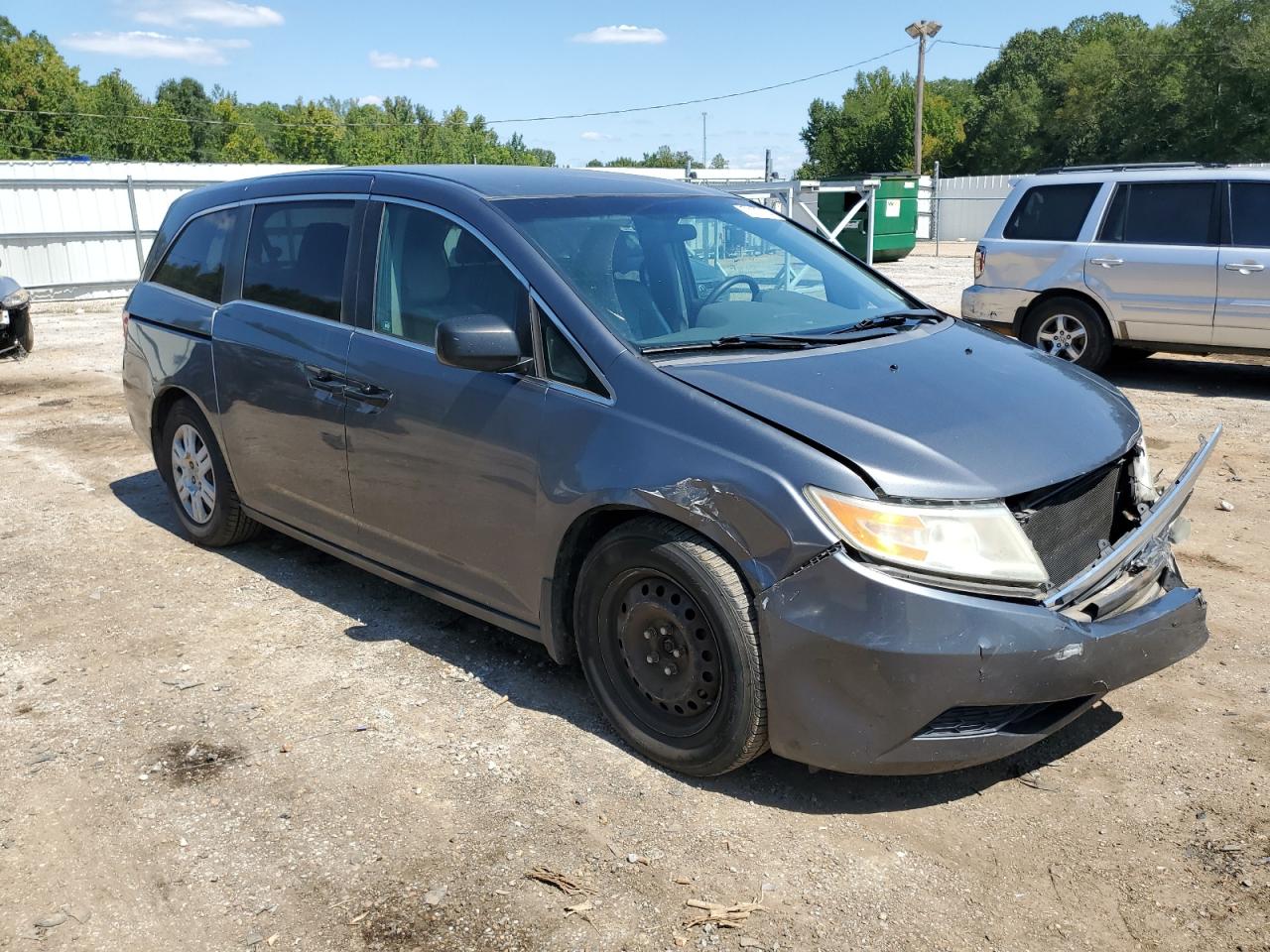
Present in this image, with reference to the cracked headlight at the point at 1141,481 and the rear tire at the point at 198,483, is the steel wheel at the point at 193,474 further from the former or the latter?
the cracked headlight at the point at 1141,481

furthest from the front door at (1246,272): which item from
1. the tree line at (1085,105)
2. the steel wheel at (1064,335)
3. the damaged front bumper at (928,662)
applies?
the tree line at (1085,105)

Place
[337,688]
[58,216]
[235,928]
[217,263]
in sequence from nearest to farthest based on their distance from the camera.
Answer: [235,928], [337,688], [217,263], [58,216]

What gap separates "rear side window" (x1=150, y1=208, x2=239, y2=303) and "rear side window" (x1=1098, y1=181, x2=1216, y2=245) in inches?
297

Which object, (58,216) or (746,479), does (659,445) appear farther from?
(58,216)

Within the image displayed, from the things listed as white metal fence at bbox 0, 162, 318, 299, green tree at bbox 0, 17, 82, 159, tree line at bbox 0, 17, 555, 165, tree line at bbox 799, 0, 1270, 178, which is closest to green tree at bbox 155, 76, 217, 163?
tree line at bbox 0, 17, 555, 165

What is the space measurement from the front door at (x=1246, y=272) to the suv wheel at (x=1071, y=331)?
975 mm

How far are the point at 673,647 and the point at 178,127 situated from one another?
82139 mm

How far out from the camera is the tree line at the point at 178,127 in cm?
6412

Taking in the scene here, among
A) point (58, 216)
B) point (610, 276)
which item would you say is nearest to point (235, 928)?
point (610, 276)

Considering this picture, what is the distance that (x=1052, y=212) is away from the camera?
32.4 ft

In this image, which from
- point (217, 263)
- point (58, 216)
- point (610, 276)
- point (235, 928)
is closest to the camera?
point (235, 928)

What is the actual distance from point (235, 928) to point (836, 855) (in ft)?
5.25

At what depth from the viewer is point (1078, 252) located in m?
9.59

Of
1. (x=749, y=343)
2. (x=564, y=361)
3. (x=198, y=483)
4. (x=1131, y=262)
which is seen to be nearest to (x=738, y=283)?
(x=749, y=343)
